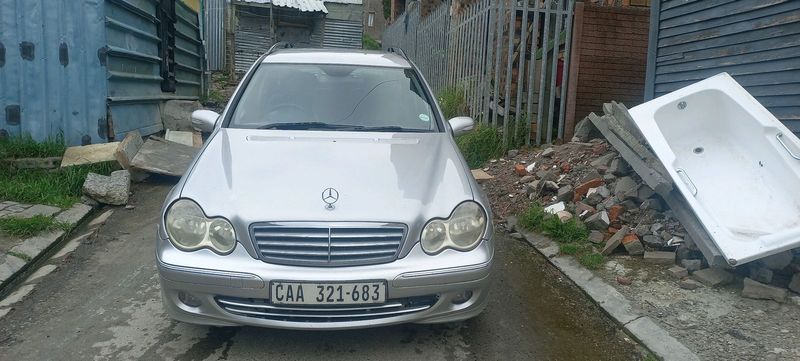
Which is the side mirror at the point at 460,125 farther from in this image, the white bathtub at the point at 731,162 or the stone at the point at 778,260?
the stone at the point at 778,260

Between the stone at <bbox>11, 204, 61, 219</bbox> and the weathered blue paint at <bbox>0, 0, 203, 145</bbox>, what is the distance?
1341 mm

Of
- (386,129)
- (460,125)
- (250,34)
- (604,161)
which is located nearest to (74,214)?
(386,129)

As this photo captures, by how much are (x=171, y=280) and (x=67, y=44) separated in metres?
4.45

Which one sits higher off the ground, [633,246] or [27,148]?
[27,148]

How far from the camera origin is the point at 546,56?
7.24 metres

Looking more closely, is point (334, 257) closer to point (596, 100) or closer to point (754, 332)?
point (754, 332)

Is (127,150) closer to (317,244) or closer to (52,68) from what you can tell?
(52,68)

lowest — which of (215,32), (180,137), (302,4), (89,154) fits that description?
(89,154)

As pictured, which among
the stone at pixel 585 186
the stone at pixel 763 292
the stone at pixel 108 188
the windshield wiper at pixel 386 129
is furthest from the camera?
the stone at pixel 108 188

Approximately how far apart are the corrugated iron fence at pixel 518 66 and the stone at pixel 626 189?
8.72 feet

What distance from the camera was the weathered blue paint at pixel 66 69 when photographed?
563cm

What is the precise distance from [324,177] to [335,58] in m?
1.68

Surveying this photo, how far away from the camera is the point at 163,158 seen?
6.16 meters

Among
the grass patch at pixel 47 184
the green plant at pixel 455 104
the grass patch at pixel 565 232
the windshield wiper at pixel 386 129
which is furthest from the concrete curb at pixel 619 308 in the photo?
the grass patch at pixel 47 184
